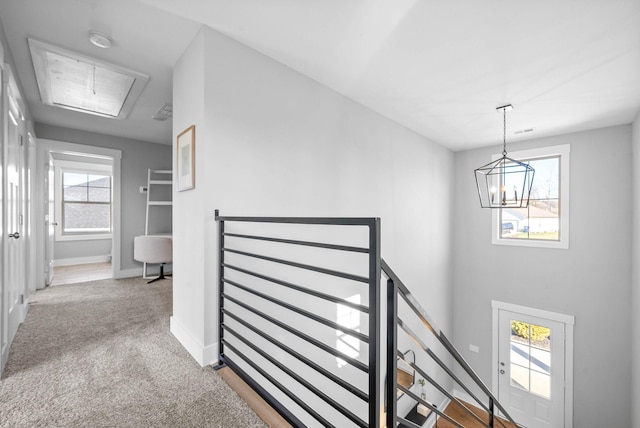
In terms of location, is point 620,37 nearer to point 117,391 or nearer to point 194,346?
point 194,346

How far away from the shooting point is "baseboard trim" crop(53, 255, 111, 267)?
5633mm

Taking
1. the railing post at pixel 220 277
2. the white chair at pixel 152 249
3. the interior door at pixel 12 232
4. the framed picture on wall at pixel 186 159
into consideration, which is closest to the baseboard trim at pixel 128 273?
the white chair at pixel 152 249

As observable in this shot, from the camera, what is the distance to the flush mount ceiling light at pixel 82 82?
2250mm

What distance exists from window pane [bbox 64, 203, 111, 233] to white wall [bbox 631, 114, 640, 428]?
873 cm

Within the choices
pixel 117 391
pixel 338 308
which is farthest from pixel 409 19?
pixel 117 391

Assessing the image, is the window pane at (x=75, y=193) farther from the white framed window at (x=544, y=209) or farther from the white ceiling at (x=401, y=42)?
the white framed window at (x=544, y=209)

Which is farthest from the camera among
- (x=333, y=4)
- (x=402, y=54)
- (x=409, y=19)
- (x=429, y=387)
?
(x=429, y=387)

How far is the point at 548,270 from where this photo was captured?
173 inches

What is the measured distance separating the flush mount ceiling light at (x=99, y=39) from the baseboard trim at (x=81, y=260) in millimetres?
5317

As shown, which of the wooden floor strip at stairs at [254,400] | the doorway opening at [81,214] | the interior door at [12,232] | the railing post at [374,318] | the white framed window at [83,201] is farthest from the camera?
the white framed window at [83,201]

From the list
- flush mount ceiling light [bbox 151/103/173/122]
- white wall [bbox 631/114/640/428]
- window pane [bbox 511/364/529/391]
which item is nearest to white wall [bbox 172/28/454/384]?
flush mount ceiling light [bbox 151/103/173/122]

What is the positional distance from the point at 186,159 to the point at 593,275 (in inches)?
208

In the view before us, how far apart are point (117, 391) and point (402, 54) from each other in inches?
115

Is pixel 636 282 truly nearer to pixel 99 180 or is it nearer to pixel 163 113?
pixel 163 113
